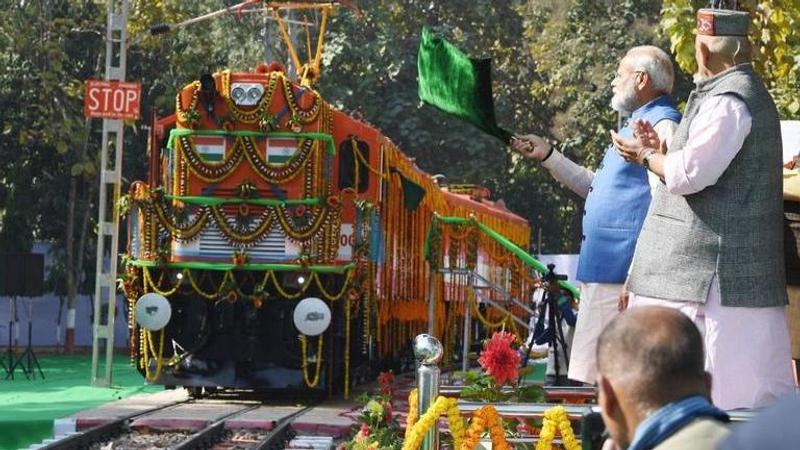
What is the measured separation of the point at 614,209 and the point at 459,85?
0.86 metres

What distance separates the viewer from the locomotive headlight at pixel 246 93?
1748 centimetres

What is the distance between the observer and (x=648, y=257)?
622 centimetres

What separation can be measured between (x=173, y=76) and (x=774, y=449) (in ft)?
105

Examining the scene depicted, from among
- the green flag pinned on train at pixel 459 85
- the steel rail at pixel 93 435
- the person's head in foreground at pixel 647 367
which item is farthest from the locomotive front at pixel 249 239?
the person's head in foreground at pixel 647 367

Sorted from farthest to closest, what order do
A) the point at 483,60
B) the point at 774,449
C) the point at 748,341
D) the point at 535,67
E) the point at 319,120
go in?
the point at 535,67 < the point at 319,120 < the point at 483,60 < the point at 748,341 < the point at 774,449

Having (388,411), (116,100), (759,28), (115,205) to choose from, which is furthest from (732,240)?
(115,205)

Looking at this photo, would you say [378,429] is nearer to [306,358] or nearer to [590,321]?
[590,321]

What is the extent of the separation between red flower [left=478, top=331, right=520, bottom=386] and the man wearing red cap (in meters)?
3.98

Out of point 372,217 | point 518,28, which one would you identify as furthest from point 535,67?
point 372,217

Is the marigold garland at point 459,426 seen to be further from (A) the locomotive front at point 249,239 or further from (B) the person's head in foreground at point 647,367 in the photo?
(A) the locomotive front at point 249,239

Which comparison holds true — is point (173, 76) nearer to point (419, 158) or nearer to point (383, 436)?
point (419, 158)

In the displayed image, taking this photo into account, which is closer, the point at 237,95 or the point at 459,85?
the point at 459,85

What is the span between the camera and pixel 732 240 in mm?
6016

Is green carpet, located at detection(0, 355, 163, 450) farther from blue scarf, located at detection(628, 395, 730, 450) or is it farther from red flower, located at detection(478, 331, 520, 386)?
blue scarf, located at detection(628, 395, 730, 450)
